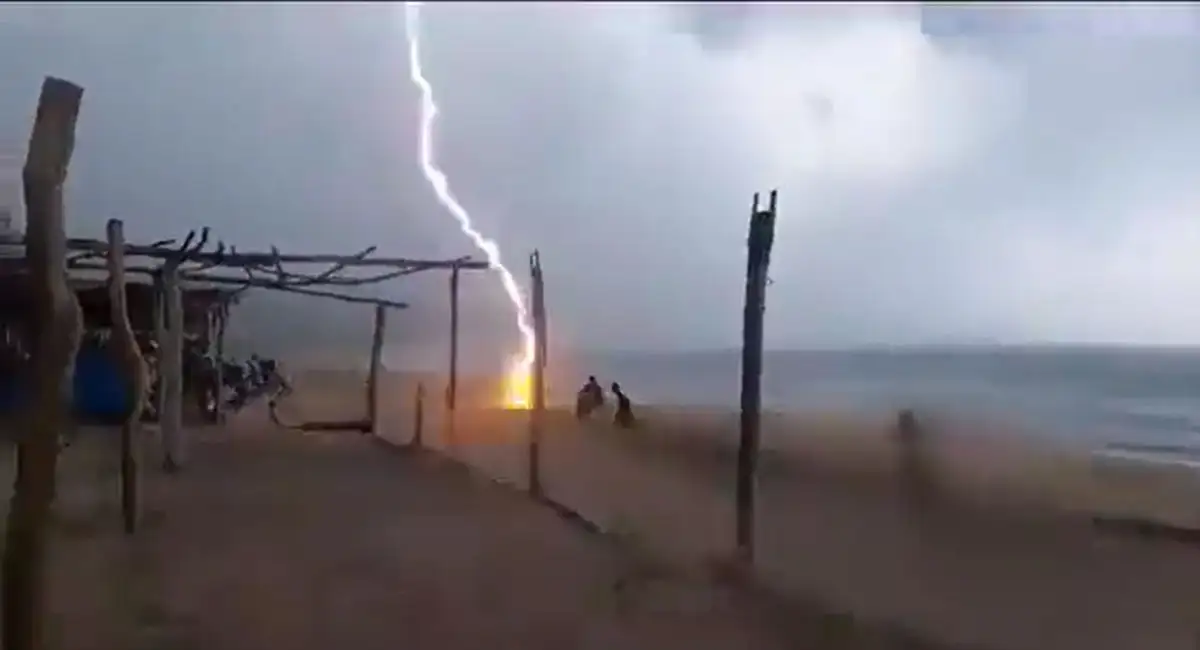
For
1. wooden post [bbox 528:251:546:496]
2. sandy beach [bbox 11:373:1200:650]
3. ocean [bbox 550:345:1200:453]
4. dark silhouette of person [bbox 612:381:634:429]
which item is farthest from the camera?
ocean [bbox 550:345:1200:453]

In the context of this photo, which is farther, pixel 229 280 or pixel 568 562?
pixel 229 280

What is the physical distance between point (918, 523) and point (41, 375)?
8584mm

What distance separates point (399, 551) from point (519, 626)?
2087 millimetres

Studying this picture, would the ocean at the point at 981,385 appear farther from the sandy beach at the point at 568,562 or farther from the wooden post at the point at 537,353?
the wooden post at the point at 537,353

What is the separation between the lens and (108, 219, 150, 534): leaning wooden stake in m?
6.06

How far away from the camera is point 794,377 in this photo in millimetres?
61375

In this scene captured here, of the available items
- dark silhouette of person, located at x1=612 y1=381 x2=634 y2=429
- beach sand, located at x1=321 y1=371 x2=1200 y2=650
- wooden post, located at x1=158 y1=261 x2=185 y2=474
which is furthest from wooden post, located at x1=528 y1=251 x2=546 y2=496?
dark silhouette of person, located at x1=612 y1=381 x2=634 y2=429

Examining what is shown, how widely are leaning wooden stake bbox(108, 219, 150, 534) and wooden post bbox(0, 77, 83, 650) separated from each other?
2.13 meters

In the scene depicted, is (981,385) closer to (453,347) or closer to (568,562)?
(453,347)

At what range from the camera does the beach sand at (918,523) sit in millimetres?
7039

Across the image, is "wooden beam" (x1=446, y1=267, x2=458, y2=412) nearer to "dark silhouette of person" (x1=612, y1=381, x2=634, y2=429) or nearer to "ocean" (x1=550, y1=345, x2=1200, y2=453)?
"ocean" (x1=550, y1=345, x2=1200, y2=453)

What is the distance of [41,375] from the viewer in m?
3.91

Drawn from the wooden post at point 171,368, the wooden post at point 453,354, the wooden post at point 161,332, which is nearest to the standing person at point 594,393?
the wooden post at point 453,354

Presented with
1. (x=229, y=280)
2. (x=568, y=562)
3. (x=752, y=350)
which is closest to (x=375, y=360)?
(x=229, y=280)
